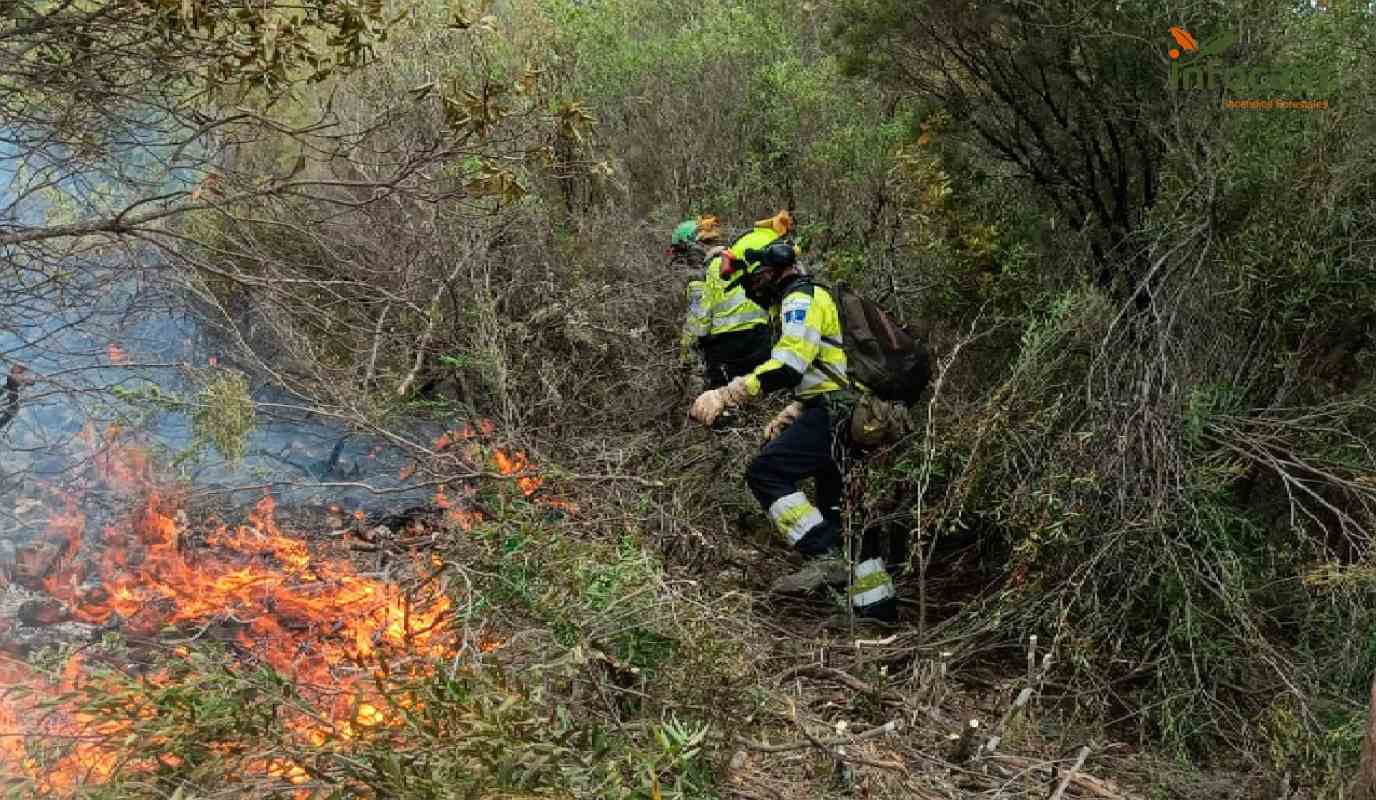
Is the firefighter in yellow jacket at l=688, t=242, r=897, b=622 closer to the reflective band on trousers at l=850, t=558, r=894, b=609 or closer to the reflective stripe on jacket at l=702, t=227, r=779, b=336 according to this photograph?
the reflective band on trousers at l=850, t=558, r=894, b=609

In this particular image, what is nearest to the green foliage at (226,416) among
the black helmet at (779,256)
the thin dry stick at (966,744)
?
the black helmet at (779,256)

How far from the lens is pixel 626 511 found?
16.3 feet

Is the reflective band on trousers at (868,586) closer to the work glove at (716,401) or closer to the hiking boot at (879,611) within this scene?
the hiking boot at (879,611)

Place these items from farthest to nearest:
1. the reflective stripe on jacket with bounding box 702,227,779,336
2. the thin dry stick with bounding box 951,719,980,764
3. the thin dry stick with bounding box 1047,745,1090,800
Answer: the reflective stripe on jacket with bounding box 702,227,779,336 < the thin dry stick with bounding box 951,719,980,764 < the thin dry stick with bounding box 1047,745,1090,800

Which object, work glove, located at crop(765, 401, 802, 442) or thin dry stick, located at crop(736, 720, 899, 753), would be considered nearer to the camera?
thin dry stick, located at crop(736, 720, 899, 753)

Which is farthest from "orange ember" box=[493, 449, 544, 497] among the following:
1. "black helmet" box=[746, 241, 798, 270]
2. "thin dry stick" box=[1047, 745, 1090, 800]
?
"thin dry stick" box=[1047, 745, 1090, 800]

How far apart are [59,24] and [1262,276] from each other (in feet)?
15.5

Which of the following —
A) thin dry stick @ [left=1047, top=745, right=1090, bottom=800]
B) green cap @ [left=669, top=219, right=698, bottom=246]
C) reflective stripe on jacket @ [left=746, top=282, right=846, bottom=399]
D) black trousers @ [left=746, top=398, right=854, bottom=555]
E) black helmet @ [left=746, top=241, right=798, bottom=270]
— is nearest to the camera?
thin dry stick @ [left=1047, top=745, right=1090, bottom=800]

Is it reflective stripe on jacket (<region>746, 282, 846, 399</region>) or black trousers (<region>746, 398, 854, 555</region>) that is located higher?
reflective stripe on jacket (<region>746, 282, 846, 399</region>)

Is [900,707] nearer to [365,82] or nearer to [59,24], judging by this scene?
[59,24]

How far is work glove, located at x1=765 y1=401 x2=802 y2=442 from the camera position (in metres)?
5.24

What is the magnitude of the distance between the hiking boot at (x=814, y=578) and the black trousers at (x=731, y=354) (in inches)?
62.4

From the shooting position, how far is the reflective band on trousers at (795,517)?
5027 millimetres

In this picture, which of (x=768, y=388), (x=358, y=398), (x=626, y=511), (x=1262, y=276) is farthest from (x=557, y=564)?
(x=1262, y=276)
